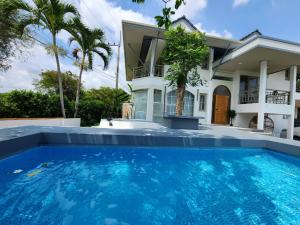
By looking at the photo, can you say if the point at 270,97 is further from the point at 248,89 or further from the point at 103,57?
the point at 103,57

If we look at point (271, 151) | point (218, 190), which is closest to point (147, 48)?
point (271, 151)

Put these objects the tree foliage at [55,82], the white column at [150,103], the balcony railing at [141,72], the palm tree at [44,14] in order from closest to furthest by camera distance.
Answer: the palm tree at [44,14]
the white column at [150,103]
the balcony railing at [141,72]
the tree foliage at [55,82]

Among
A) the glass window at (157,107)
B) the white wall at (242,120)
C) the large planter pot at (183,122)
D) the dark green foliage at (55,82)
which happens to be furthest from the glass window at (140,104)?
the dark green foliage at (55,82)

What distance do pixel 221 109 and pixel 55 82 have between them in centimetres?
2265

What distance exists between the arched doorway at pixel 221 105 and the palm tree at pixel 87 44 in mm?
9684

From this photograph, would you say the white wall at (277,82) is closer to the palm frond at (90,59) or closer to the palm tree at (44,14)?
the palm frond at (90,59)

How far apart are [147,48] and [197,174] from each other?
12.8m

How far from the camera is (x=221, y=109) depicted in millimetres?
14781

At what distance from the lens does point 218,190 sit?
370cm

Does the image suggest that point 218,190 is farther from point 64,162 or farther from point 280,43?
point 280,43

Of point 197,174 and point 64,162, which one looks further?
point 64,162

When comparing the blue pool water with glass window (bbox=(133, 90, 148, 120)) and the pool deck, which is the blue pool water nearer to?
the pool deck

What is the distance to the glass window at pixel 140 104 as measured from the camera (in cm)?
1306

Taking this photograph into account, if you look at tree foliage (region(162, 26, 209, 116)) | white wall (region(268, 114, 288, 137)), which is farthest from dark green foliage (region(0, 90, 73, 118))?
white wall (region(268, 114, 288, 137))
